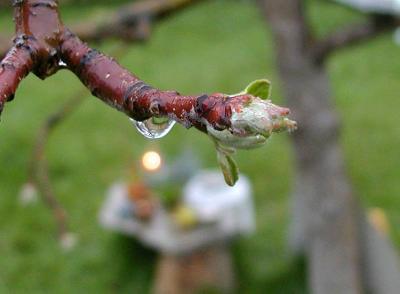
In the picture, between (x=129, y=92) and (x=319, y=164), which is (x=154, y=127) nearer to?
(x=129, y=92)

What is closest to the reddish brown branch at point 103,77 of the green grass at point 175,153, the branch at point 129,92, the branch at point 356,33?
the branch at point 129,92

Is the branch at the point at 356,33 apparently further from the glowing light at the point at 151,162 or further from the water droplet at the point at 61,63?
the water droplet at the point at 61,63

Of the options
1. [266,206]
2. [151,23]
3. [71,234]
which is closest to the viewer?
[151,23]

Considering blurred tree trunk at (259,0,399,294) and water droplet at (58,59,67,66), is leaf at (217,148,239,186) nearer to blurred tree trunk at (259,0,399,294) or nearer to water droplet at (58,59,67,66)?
water droplet at (58,59,67,66)

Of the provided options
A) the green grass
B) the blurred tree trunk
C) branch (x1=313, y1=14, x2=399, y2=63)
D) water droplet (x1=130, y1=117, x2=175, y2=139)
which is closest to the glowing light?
the green grass

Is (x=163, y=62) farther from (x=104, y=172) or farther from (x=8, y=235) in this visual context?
(x=8, y=235)

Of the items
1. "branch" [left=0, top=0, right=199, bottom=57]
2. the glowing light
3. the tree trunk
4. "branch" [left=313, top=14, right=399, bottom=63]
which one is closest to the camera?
"branch" [left=0, top=0, right=199, bottom=57]

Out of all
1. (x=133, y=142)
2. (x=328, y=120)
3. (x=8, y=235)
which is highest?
(x=328, y=120)

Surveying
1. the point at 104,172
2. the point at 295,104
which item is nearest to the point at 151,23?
the point at 295,104
